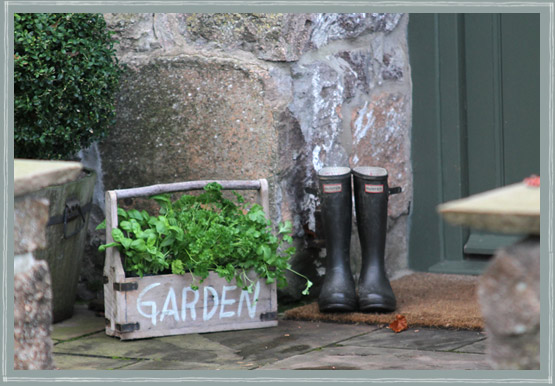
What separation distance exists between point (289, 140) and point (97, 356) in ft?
3.36

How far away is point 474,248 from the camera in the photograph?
3.49m

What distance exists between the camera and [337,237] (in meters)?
3.02

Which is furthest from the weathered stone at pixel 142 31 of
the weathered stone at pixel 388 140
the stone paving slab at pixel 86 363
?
the stone paving slab at pixel 86 363

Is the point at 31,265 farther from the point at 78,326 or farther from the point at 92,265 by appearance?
the point at 92,265

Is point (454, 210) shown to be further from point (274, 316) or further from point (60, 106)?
point (60, 106)

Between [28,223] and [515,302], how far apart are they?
30.9 inches

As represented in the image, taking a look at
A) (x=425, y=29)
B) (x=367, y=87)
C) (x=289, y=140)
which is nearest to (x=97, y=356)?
(x=289, y=140)

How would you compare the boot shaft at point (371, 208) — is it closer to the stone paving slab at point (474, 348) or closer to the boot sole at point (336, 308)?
the boot sole at point (336, 308)

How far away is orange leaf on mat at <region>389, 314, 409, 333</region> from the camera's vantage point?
2.79 meters

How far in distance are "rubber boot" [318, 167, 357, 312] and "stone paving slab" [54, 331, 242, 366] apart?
1.65 feet

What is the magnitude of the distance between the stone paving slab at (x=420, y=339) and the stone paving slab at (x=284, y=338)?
0.06 m

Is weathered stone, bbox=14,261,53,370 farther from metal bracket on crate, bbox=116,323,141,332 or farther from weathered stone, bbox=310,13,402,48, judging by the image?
weathered stone, bbox=310,13,402,48

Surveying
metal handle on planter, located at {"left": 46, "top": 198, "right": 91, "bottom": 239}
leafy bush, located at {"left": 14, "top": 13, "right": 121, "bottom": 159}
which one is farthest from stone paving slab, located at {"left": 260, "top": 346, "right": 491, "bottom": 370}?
leafy bush, located at {"left": 14, "top": 13, "right": 121, "bottom": 159}

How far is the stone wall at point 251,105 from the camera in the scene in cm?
305
